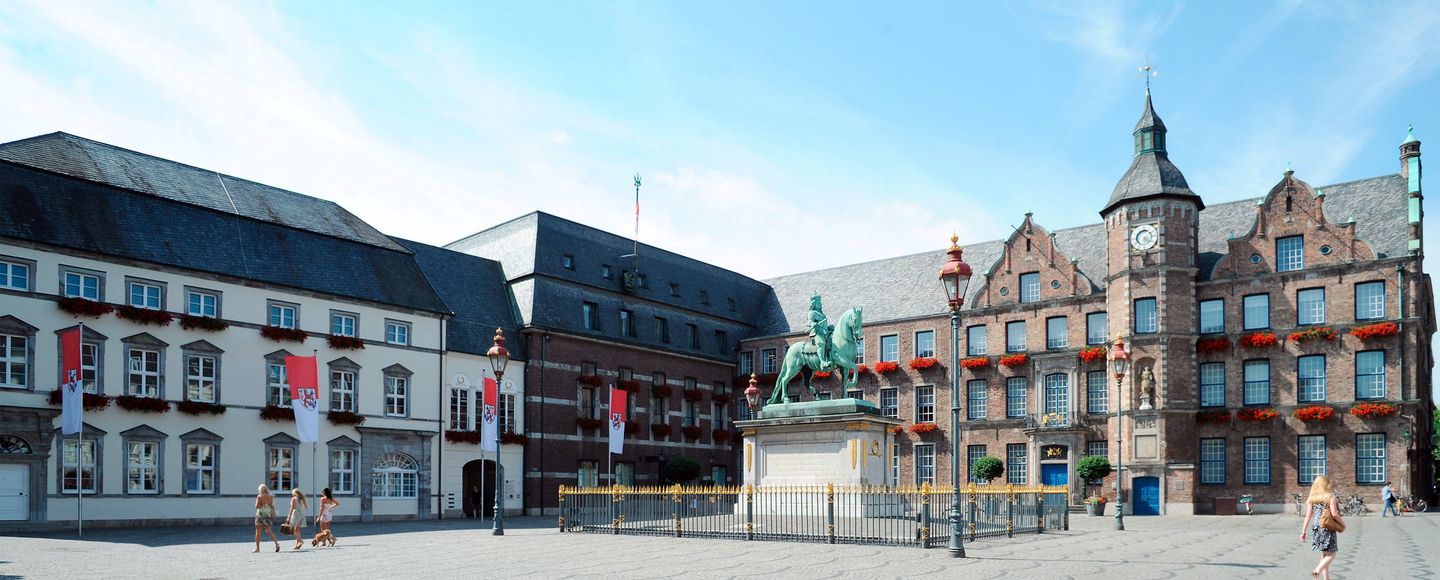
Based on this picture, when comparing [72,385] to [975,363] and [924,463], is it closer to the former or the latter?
[924,463]

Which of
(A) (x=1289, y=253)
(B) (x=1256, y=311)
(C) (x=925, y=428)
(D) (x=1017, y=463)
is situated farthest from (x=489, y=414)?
(A) (x=1289, y=253)

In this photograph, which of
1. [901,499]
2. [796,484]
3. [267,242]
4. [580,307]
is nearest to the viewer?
[901,499]

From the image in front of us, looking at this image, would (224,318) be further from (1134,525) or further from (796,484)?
(1134,525)

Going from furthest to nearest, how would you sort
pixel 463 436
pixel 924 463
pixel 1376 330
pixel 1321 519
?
pixel 924 463 < pixel 463 436 < pixel 1376 330 < pixel 1321 519

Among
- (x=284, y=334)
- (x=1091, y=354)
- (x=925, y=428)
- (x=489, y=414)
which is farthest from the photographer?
(x=925, y=428)

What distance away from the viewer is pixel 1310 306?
46062mm

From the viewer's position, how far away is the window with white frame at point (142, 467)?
34.8 meters

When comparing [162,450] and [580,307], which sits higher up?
[580,307]

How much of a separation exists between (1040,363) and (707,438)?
680 inches

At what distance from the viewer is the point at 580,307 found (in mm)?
51594

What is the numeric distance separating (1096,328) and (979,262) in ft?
28.2

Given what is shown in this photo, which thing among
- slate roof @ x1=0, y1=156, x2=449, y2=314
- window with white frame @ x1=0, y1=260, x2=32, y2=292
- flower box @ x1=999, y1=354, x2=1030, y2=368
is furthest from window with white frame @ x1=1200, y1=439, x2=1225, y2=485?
window with white frame @ x1=0, y1=260, x2=32, y2=292

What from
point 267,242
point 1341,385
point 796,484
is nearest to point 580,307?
point 267,242

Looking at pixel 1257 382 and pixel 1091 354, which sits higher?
pixel 1091 354
